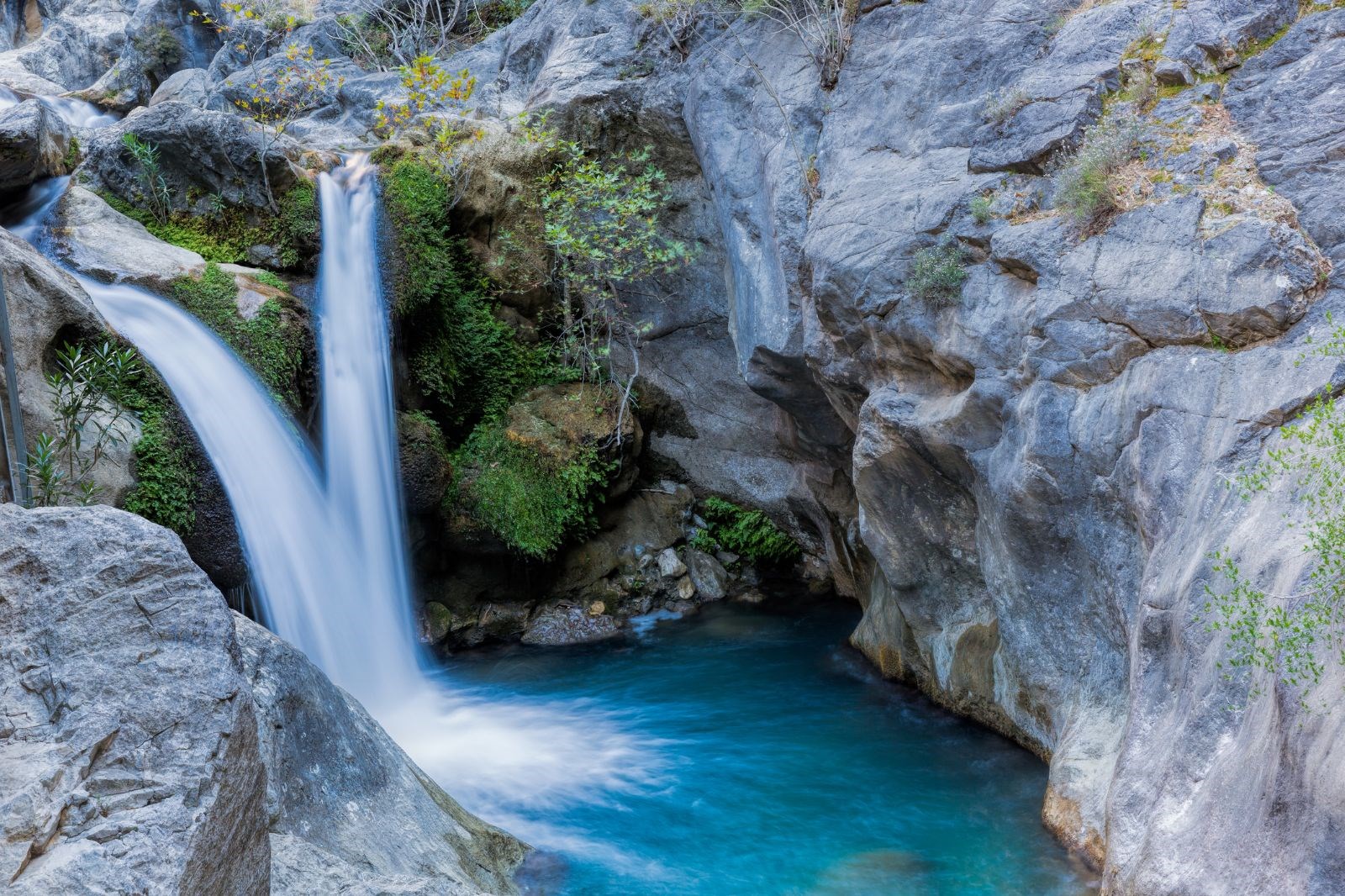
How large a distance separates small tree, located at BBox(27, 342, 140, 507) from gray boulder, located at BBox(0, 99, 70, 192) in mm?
3476

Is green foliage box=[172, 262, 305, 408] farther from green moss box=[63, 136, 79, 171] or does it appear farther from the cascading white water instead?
green moss box=[63, 136, 79, 171]

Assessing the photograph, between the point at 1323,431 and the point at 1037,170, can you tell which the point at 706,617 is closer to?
the point at 1037,170

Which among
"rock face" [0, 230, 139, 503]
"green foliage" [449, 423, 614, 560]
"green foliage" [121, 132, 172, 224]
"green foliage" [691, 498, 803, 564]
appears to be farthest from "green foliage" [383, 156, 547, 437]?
"rock face" [0, 230, 139, 503]

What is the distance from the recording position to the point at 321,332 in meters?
10.5

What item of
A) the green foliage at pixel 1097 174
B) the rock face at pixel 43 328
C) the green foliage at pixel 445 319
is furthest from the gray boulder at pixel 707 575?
the green foliage at pixel 1097 174

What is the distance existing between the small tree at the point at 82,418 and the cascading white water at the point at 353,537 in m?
0.72

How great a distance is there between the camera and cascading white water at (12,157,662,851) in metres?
8.35

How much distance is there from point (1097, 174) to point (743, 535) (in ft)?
24.2

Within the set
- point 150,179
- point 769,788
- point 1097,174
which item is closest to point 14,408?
point 150,179

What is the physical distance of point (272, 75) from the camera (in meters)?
15.6

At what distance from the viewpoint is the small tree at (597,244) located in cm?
1156

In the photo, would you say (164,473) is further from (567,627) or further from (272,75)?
(272,75)

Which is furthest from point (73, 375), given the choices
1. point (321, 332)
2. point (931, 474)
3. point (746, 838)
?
point (931, 474)

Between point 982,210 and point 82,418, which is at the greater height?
point 982,210
